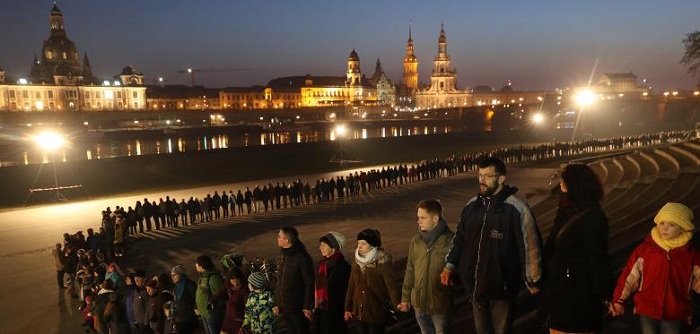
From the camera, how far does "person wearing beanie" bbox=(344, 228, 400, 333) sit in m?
4.28

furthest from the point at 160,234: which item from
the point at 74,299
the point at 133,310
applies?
the point at 133,310

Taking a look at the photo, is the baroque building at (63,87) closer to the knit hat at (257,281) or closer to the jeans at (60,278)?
the jeans at (60,278)

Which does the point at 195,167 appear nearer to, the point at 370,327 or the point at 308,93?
the point at 370,327

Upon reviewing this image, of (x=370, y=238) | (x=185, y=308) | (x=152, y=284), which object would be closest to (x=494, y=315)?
(x=370, y=238)

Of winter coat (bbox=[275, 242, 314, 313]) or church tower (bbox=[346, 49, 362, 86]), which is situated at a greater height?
church tower (bbox=[346, 49, 362, 86])

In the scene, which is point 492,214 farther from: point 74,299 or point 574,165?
point 74,299

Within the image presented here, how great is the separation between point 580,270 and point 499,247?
1.73 ft

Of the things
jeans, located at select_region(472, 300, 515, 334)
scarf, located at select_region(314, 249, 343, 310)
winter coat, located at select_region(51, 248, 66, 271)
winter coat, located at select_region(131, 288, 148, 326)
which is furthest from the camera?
winter coat, located at select_region(51, 248, 66, 271)

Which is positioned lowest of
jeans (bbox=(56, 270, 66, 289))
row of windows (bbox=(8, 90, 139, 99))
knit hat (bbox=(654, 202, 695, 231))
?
jeans (bbox=(56, 270, 66, 289))

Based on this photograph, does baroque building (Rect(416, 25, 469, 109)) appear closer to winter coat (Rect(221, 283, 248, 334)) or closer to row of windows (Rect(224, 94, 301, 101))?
row of windows (Rect(224, 94, 301, 101))

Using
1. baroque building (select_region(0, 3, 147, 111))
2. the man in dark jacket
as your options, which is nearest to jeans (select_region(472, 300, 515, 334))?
the man in dark jacket

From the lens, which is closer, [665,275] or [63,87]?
[665,275]

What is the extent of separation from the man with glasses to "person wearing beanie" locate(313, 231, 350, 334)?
1160mm

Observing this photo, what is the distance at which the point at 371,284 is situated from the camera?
4352mm
